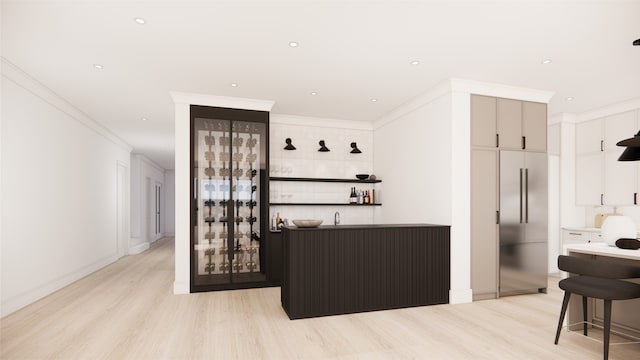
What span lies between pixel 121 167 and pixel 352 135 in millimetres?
5553

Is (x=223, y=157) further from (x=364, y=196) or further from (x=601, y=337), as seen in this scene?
(x=601, y=337)

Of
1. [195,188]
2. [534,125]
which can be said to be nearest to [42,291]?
[195,188]

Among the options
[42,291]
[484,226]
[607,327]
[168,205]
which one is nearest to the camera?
[607,327]

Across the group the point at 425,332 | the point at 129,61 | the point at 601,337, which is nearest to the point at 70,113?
the point at 129,61

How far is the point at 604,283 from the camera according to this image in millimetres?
2807

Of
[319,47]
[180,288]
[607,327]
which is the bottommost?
[180,288]

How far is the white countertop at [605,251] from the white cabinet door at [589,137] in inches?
124

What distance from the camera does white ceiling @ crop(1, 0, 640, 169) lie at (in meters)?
2.74

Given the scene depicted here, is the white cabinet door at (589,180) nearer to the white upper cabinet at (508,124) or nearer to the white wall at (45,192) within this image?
the white upper cabinet at (508,124)

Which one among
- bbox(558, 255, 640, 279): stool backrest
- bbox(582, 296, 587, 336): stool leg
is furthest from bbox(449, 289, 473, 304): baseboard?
bbox(558, 255, 640, 279): stool backrest

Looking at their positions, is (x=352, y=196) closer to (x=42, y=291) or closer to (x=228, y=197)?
(x=228, y=197)

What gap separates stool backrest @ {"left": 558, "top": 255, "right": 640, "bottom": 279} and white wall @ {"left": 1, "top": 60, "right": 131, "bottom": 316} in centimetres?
562

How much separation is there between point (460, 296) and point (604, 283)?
1673mm

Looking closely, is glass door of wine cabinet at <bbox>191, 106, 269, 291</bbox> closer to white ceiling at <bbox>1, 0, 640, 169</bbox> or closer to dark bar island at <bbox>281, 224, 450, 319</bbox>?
white ceiling at <bbox>1, 0, 640, 169</bbox>
